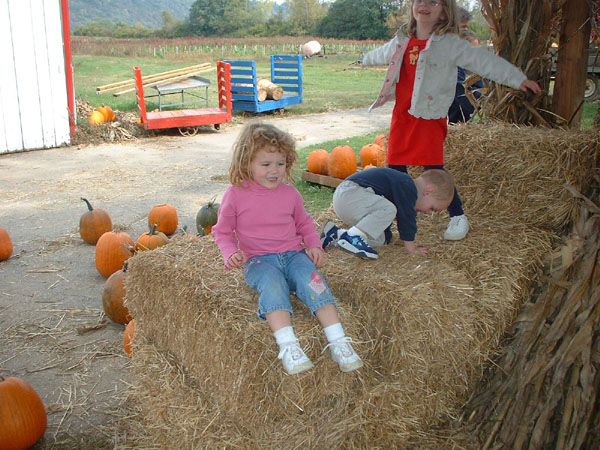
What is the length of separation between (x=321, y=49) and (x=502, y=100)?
129 ft

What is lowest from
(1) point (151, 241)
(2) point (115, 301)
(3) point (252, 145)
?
(2) point (115, 301)

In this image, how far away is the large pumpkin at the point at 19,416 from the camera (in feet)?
8.91

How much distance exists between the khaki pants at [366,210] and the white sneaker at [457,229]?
38 cm

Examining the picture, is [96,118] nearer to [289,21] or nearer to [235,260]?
[235,260]

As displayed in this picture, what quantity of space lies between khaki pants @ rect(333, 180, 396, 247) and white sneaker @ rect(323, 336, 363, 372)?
1039 millimetres

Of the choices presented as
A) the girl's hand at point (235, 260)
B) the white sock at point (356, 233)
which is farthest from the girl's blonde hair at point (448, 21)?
the girl's hand at point (235, 260)

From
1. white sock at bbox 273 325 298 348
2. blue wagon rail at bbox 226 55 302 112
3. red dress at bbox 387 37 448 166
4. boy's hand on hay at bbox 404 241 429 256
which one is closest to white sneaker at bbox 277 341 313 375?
white sock at bbox 273 325 298 348

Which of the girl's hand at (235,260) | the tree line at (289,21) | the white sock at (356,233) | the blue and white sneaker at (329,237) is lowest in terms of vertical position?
the blue and white sneaker at (329,237)

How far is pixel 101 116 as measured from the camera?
1157cm

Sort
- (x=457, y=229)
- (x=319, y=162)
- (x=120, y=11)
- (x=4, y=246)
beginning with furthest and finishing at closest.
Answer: (x=120, y=11) < (x=319, y=162) < (x=4, y=246) < (x=457, y=229)

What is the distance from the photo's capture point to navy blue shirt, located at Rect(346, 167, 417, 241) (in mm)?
3250

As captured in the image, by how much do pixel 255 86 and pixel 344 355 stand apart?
40.2ft

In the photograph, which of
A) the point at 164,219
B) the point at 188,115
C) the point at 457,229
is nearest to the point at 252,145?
the point at 457,229

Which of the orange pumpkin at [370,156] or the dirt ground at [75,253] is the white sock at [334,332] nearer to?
the dirt ground at [75,253]
